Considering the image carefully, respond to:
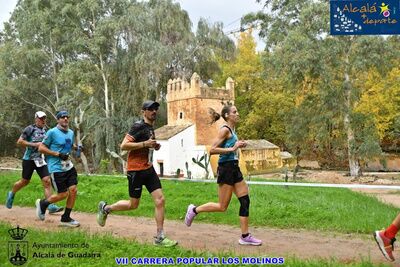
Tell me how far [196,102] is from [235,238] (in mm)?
25740

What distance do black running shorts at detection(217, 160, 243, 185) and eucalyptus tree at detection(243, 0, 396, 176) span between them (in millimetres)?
22662

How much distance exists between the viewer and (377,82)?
107 feet

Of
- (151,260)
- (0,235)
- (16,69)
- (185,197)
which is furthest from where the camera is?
(16,69)

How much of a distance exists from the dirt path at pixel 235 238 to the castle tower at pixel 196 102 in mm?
23596

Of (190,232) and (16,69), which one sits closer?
(190,232)

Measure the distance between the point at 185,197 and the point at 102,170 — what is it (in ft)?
63.0

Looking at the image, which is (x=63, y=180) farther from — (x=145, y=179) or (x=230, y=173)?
(x=230, y=173)

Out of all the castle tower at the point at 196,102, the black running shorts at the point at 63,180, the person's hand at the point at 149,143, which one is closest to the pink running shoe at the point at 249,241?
the person's hand at the point at 149,143

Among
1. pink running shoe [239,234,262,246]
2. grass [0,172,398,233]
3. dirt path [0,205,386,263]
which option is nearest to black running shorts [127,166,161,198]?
dirt path [0,205,386,263]

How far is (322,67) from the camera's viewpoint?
90.5ft

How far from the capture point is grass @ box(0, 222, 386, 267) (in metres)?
4.54

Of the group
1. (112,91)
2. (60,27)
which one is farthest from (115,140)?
(60,27)

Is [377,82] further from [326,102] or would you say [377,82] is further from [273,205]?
[273,205]

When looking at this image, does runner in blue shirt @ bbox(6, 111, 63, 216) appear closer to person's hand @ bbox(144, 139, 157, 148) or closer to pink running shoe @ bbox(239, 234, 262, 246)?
person's hand @ bbox(144, 139, 157, 148)
